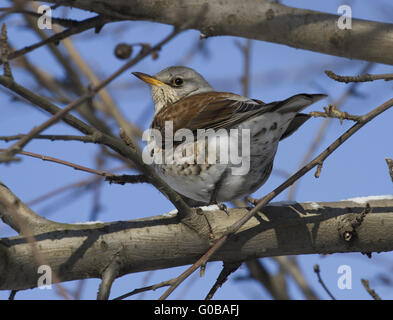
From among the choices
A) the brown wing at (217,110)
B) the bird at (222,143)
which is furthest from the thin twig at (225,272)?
the brown wing at (217,110)

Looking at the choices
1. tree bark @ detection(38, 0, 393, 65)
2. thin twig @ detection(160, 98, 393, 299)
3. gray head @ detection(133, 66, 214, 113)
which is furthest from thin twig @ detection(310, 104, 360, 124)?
gray head @ detection(133, 66, 214, 113)

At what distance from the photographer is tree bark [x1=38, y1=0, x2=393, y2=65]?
337 cm

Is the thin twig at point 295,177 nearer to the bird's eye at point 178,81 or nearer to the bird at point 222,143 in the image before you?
the bird at point 222,143

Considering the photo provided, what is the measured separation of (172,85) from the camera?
241 inches

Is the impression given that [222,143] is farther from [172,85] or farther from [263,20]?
[172,85]

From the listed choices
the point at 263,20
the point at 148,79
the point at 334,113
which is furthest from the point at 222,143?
the point at 148,79

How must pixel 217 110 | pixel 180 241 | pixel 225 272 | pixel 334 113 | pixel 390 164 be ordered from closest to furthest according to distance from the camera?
pixel 334 113
pixel 390 164
pixel 180 241
pixel 225 272
pixel 217 110

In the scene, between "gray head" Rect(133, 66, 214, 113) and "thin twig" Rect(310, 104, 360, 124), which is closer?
"thin twig" Rect(310, 104, 360, 124)

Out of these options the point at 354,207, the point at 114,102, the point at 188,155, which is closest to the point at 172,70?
the point at 114,102

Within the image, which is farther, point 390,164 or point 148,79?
point 148,79

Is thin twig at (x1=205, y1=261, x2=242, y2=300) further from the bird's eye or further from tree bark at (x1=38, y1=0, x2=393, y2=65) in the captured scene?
the bird's eye

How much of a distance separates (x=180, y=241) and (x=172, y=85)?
2.62 metres

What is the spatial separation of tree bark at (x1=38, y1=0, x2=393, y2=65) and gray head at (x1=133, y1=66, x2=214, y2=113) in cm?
259
